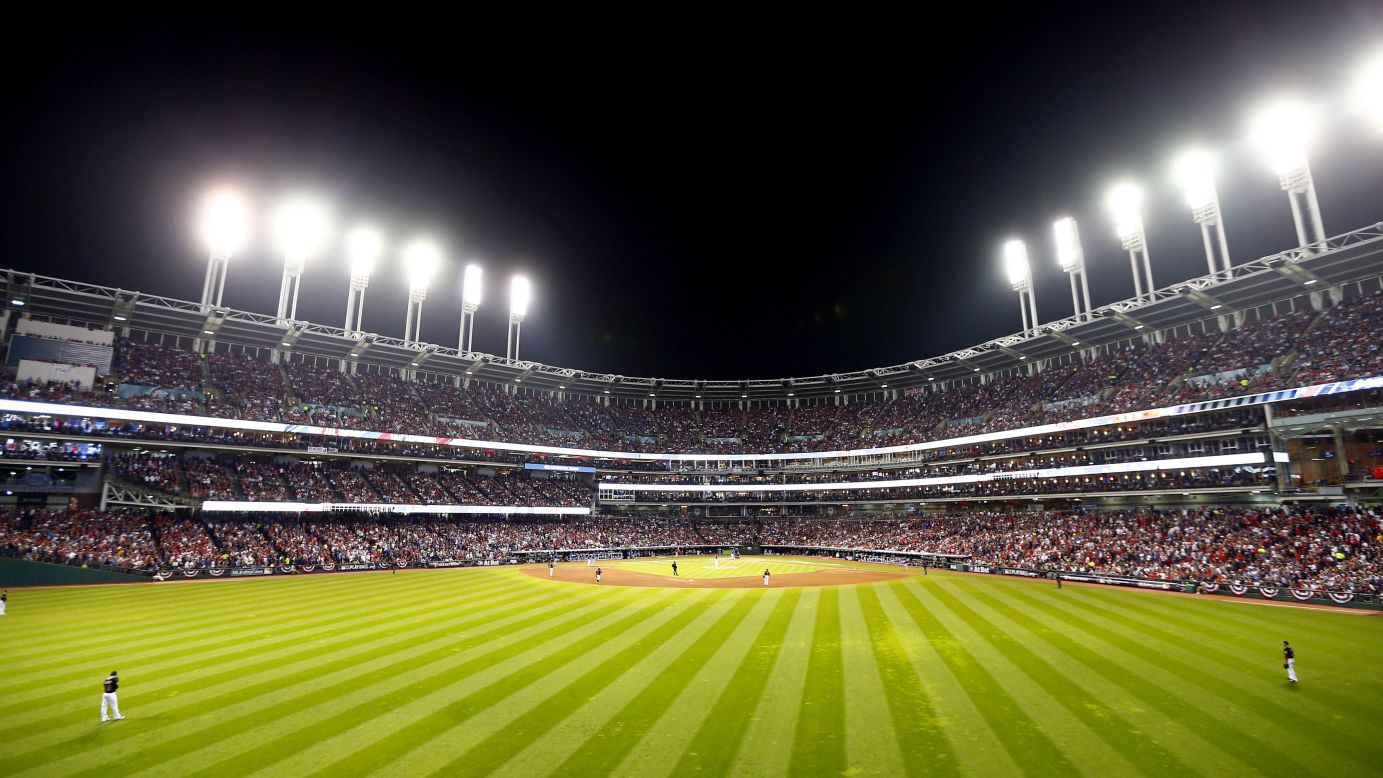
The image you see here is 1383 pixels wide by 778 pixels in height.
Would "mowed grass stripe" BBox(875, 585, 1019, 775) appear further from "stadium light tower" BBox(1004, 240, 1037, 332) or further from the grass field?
"stadium light tower" BBox(1004, 240, 1037, 332)

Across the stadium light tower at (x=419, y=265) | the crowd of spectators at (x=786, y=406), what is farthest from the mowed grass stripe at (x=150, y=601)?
the stadium light tower at (x=419, y=265)

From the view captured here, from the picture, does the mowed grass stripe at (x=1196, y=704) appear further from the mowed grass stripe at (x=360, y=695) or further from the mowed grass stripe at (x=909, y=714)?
the mowed grass stripe at (x=360, y=695)

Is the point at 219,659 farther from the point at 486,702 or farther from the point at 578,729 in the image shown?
the point at 578,729

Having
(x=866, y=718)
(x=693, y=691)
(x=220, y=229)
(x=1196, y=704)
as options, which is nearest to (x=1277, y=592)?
(x=1196, y=704)

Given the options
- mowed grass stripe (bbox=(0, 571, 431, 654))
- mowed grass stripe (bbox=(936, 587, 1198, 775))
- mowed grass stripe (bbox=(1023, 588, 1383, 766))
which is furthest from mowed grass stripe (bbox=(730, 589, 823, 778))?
mowed grass stripe (bbox=(0, 571, 431, 654))

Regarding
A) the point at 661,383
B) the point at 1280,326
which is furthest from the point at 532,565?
the point at 1280,326

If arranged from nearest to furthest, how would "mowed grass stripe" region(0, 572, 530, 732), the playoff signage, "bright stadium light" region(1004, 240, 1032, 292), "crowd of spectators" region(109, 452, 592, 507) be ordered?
"mowed grass stripe" region(0, 572, 530, 732) → the playoff signage → "crowd of spectators" region(109, 452, 592, 507) → "bright stadium light" region(1004, 240, 1032, 292)
